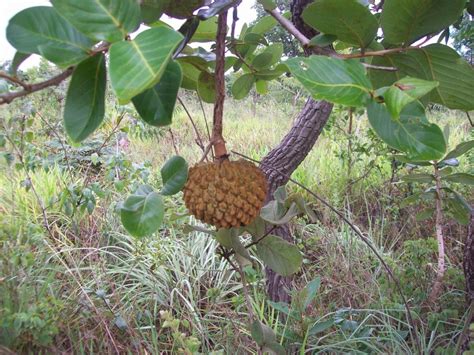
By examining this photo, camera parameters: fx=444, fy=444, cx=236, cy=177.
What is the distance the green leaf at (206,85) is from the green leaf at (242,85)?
0.48 ft

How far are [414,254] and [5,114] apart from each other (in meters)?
2.03

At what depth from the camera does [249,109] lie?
6172 millimetres

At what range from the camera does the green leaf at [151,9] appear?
1.49ft

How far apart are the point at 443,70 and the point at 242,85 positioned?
42 cm

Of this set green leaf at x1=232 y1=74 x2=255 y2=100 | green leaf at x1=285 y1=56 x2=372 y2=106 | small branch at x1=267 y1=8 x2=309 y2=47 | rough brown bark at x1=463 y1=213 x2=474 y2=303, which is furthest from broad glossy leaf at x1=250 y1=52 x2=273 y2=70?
rough brown bark at x1=463 y1=213 x2=474 y2=303

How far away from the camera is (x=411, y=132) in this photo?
1.25ft

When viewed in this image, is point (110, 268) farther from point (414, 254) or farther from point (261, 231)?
point (261, 231)

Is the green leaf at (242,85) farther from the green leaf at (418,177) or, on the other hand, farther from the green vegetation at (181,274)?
the green leaf at (418,177)

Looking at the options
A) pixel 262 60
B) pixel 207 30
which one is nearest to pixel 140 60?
pixel 207 30

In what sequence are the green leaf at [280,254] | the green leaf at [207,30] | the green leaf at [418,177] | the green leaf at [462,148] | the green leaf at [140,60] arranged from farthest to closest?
the green leaf at [418,177]
the green leaf at [462,148]
the green leaf at [280,254]
the green leaf at [207,30]
the green leaf at [140,60]

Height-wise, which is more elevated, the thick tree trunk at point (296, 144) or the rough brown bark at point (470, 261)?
the thick tree trunk at point (296, 144)

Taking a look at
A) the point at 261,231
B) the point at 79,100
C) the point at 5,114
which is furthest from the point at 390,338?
the point at 5,114

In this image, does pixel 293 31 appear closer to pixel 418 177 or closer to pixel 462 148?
pixel 462 148

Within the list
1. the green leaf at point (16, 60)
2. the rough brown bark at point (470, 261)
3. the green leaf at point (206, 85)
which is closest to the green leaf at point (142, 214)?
the green leaf at point (16, 60)
